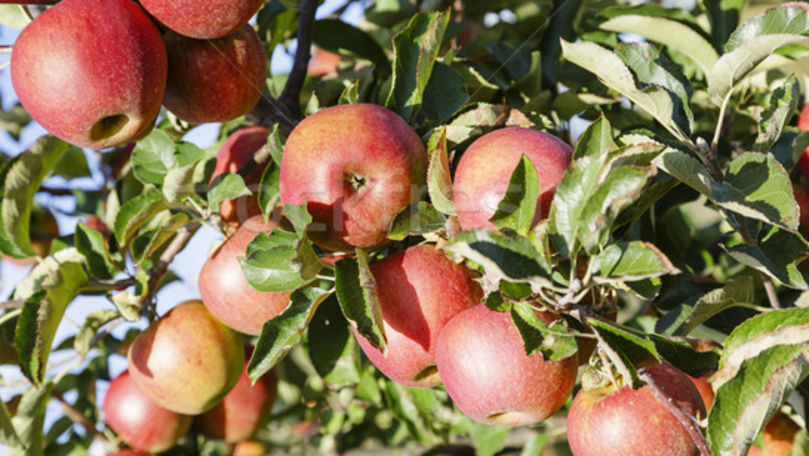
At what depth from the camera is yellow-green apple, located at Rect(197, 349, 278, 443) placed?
83.1 inches

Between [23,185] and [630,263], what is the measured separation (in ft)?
4.61

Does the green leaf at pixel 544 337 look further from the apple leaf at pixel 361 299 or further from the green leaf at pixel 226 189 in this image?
the green leaf at pixel 226 189

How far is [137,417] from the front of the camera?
2.03m

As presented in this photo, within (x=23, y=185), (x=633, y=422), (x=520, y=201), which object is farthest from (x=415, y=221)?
Answer: (x=23, y=185)

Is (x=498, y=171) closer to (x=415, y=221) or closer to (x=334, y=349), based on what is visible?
(x=415, y=221)

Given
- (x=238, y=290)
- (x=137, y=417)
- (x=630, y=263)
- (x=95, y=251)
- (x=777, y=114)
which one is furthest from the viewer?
(x=137, y=417)

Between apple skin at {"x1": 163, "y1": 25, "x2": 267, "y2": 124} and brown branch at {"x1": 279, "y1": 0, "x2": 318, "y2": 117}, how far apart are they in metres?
0.10

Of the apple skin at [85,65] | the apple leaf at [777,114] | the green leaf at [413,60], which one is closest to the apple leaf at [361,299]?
the green leaf at [413,60]

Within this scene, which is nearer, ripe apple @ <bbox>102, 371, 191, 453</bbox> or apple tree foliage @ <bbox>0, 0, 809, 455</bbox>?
apple tree foliage @ <bbox>0, 0, 809, 455</bbox>

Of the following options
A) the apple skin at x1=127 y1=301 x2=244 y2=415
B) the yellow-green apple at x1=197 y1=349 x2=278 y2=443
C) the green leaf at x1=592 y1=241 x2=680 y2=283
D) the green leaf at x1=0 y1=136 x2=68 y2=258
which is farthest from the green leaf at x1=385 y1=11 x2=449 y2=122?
the yellow-green apple at x1=197 y1=349 x2=278 y2=443

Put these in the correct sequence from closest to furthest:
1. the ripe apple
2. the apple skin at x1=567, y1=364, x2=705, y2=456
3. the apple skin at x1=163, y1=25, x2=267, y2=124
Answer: the apple skin at x1=567, y1=364, x2=705, y2=456
the apple skin at x1=163, y1=25, x2=267, y2=124
the ripe apple

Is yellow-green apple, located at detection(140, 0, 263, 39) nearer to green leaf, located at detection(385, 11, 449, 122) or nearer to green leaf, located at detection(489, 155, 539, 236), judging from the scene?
green leaf, located at detection(385, 11, 449, 122)

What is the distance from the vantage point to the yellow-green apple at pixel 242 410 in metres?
2.11

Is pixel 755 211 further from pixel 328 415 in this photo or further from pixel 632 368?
pixel 328 415
